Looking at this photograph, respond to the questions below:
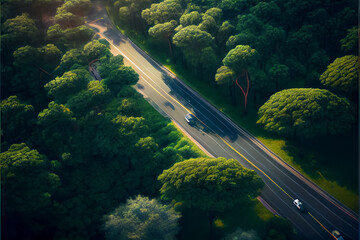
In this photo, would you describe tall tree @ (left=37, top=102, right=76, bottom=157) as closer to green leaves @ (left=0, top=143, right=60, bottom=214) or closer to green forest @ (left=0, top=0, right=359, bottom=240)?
green forest @ (left=0, top=0, right=359, bottom=240)

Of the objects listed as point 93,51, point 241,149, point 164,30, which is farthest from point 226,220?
point 164,30

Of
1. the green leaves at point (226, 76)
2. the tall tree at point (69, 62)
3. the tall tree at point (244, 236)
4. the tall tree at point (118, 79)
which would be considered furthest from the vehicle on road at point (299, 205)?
the tall tree at point (69, 62)

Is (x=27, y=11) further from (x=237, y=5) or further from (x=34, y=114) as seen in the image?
(x=237, y=5)

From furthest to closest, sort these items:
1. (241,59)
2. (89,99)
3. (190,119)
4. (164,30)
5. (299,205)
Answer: (164,30) → (190,119) → (241,59) → (89,99) → (299,205)

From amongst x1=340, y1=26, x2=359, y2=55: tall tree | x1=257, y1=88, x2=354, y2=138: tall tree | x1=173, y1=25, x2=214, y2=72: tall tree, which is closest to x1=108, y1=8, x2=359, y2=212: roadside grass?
x1=257, y1=88, x2=354, y2=138: tall tree

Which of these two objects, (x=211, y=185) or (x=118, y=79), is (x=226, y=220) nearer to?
(x=211, y=185)

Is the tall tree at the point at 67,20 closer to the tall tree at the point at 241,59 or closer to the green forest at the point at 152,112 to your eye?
the green forest at the point at 152,112
